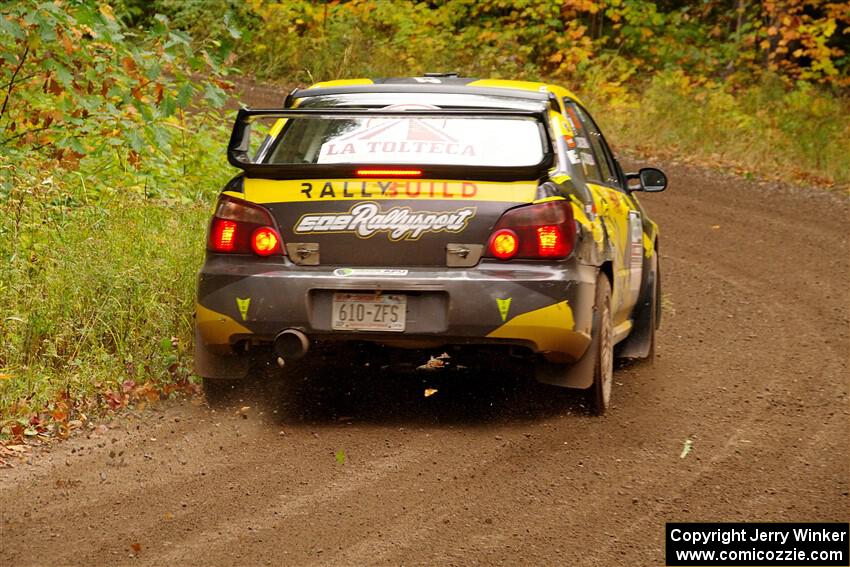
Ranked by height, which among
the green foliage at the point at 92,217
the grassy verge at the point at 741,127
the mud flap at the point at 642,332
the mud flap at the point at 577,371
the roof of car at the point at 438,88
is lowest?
the grassy verge at the point at 741,127

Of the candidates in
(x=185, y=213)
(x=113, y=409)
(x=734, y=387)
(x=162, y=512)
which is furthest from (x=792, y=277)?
(x=162, y=512)

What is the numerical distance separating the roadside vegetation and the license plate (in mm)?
1276

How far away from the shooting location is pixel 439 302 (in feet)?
20.4

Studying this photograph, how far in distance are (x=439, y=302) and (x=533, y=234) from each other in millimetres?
507

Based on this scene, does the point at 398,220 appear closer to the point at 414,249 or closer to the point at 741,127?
the point at 414,249

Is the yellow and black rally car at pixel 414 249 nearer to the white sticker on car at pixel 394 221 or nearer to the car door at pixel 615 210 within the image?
the white sticker on car at pixel 394 221

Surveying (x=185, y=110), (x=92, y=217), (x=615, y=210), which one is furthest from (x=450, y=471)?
(x=185, y=110)

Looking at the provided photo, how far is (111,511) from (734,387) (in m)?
3.77

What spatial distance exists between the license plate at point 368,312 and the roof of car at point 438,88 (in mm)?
1390

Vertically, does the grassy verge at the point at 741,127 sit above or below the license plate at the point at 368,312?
below

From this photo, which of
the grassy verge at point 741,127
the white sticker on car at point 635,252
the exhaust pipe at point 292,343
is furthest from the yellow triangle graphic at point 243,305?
the grassy verge at point 741,127

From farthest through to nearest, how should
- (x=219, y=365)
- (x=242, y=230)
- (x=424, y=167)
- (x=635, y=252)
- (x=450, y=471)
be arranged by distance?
(x=635, y=252)
(x=219, y=365)
(x=242, y=230)
(x=424, y=167)
(x=450, y=471)

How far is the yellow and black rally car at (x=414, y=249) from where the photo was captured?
624 centimetres

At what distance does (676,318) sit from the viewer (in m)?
9.98
